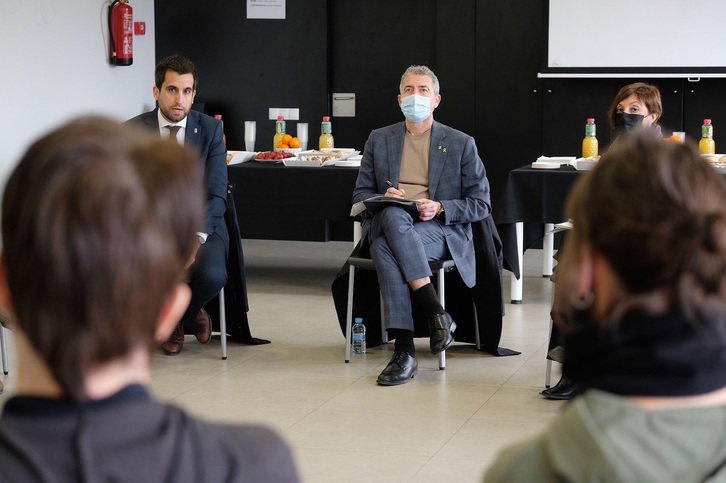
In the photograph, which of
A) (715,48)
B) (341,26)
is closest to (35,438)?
(715,48)

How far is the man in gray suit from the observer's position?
405cm

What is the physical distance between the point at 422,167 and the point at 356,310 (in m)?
0.71

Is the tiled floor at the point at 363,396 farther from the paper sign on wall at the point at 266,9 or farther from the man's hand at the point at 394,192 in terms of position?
the paper sign on wall at the point at 266,9

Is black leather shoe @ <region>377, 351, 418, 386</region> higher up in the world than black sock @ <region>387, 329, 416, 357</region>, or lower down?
lower down

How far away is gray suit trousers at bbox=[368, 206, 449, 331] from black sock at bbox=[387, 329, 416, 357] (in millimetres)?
42

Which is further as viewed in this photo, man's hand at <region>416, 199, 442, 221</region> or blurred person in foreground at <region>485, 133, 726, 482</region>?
man's hand at <region>416, 199, 442, 221</region>

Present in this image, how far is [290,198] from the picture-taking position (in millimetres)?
5781

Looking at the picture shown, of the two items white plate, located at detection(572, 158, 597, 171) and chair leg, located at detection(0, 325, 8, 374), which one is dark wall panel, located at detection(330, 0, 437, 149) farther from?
chair leg, located at detection(0, 325, 8, 374)

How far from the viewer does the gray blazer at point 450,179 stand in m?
4.25

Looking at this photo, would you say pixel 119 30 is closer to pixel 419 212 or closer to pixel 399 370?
pixel 419 212

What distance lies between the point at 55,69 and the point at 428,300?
3909 millimetres

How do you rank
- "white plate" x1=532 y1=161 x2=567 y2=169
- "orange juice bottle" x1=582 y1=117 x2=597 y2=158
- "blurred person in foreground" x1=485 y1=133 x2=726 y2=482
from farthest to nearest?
"orange juice bottle" x1=582 y1=117 x2=597 y2=158, "white plate" x1=532 y1=161 x2=567 y2=169, "blurred person in foreground" x1=485 y1=133 x2=726 y2=482

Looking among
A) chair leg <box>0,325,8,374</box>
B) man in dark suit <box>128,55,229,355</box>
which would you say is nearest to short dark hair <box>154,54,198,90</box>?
man in dark suit <box>128,55,229,355</box>

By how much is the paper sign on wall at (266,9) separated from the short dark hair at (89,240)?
7.25 meters
